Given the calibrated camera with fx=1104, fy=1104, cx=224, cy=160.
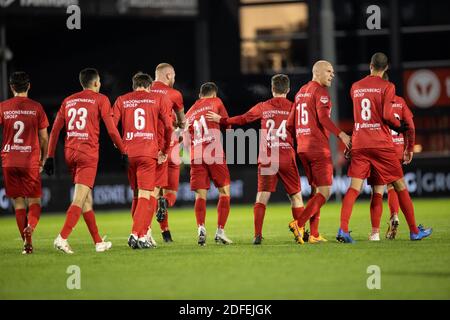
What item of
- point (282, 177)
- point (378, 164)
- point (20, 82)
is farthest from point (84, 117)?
point (378, 164)

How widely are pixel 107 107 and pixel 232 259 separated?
247cm

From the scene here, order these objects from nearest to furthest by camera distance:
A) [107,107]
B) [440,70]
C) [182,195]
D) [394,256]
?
[394,256]
[107,107]
[182,195]
[440,70]

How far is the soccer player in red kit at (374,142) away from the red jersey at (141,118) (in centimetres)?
232

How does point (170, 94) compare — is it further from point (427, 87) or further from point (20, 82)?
point (427, 87)

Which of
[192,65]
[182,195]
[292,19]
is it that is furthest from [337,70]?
[182,195]

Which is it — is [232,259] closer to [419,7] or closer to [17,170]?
[17,170]

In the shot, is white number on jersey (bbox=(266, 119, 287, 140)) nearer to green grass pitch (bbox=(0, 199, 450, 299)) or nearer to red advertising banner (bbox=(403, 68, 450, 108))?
green grass pitch (bbox=(0, 199, 450, 299))

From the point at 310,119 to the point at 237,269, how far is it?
9.99ft

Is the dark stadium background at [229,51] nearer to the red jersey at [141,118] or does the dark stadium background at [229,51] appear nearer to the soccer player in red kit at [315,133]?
the red jersey at [141,118]

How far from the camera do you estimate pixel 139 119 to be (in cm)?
1312

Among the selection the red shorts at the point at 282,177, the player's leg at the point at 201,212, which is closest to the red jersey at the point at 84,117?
the player's leg at the point at 201,212

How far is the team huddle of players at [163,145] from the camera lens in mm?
12922

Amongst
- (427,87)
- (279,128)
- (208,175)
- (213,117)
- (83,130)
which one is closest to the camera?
(83,130)
